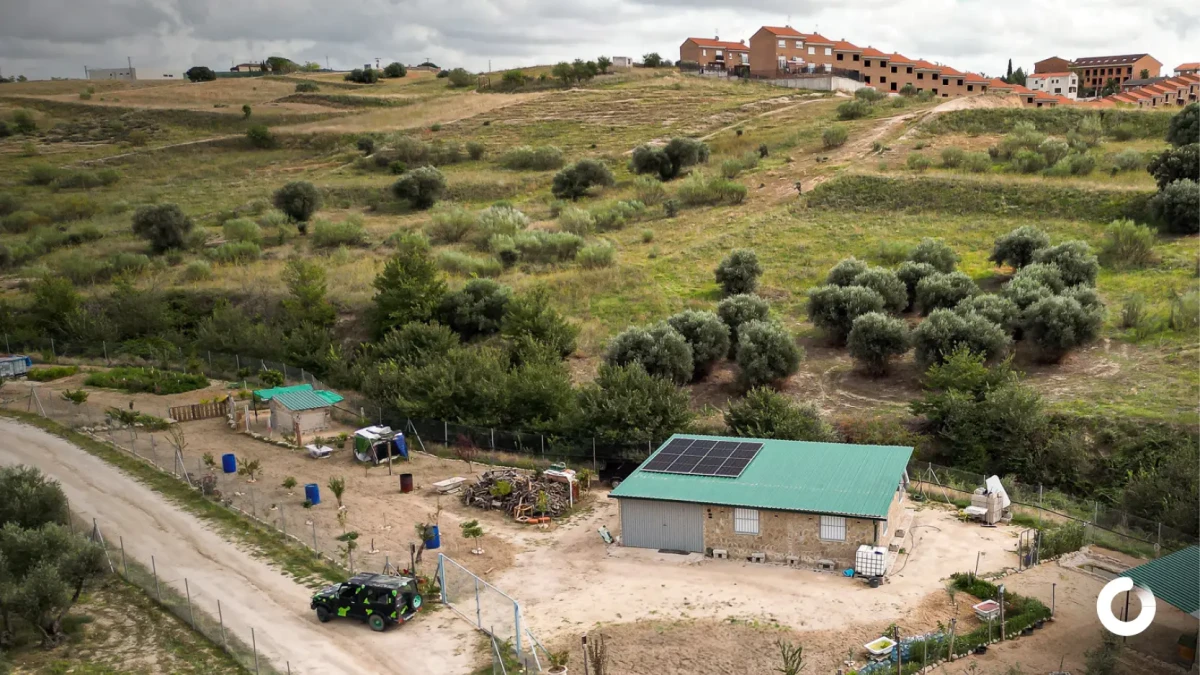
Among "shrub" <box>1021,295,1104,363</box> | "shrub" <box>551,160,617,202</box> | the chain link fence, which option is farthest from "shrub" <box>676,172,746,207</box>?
the chain link fence

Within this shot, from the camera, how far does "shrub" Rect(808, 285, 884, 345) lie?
137ft

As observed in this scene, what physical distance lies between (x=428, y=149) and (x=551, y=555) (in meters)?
65.1

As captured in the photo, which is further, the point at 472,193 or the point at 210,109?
the point at 210,109

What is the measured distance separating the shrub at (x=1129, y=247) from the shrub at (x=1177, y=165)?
23.7 feet

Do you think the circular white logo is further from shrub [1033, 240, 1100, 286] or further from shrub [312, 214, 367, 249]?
shrub [312, 214, 367, 249]

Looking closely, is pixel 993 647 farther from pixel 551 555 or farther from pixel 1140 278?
pixel 1140 278

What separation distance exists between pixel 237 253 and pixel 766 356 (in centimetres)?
3862

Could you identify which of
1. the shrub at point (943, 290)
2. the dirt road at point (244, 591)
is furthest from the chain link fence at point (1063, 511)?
the dirt road at point (244, 591)

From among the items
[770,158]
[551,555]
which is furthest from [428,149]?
[551,555]

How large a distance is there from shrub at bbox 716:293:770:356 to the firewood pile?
14967mm

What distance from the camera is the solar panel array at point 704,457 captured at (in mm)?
27031

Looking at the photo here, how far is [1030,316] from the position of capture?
37844 millimetres

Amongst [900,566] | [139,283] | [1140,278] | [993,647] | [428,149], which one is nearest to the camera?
[993,647]

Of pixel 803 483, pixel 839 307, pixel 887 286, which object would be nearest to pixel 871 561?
pixel 803 483
